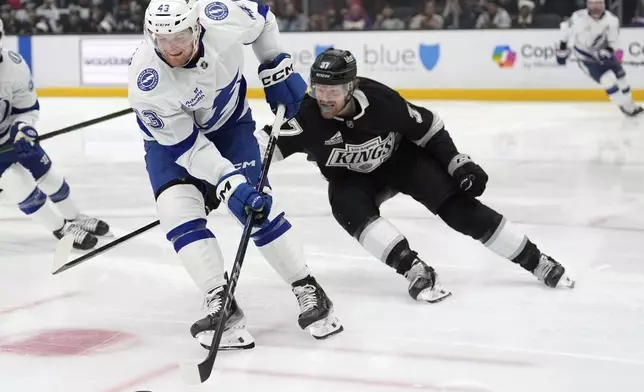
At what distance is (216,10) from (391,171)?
33.8 inches

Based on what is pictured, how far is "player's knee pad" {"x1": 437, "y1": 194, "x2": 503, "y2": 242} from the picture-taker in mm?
3180

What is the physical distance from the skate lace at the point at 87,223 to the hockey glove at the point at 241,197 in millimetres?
1828

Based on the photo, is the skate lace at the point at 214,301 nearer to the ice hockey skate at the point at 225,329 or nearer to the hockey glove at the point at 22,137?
the ice hockey skate at the point at 225,329

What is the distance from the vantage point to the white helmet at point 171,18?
97.1 inches

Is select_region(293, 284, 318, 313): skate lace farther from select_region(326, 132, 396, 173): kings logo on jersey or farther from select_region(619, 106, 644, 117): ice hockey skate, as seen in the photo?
select_region(619, 106, 644, 117): ice hockey skate

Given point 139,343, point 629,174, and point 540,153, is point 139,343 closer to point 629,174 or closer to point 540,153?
point 629,174

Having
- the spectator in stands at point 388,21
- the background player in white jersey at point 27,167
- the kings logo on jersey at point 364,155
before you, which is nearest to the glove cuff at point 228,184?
the kings logo on jersey at point 364,155

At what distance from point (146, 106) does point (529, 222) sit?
225 cm

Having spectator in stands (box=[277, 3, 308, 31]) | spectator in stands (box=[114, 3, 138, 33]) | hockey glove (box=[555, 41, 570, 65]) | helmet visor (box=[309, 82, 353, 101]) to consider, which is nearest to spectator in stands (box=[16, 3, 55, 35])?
spectator in stands (box=[114, 3, 138, 33])

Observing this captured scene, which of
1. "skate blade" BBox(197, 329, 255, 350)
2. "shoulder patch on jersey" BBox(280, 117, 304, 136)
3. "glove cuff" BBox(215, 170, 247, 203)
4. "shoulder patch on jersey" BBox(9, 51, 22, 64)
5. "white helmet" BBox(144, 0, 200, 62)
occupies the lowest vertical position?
"skate blade" BBox(197, 329, 255, 350)

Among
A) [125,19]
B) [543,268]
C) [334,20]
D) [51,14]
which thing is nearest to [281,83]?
[543,268]

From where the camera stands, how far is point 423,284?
310cm

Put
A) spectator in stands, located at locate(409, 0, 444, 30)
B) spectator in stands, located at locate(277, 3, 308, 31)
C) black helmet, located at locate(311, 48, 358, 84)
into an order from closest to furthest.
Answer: black helmet, located at locate(311, 48, 358, 84), spectator in stands, located at locate(409, 0, 444, 30), spectator in stands, located at locate(277, 3, 308, 31)

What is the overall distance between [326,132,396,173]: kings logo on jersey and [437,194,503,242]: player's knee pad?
0.26 meters
